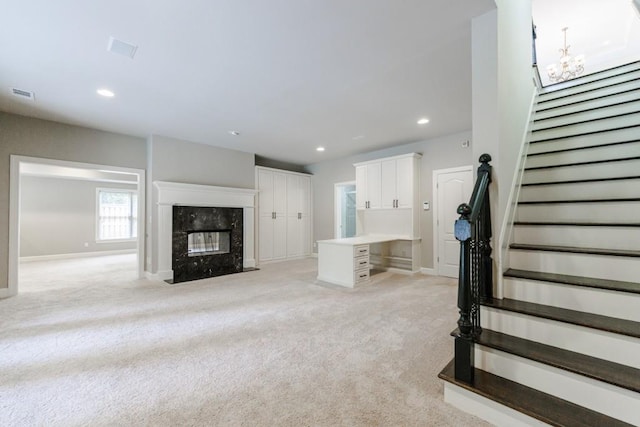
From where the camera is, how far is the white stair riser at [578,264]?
63.4 inches

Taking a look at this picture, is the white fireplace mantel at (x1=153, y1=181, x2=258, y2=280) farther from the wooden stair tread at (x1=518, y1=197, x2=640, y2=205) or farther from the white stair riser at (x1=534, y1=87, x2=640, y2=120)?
the white stair riser at (x1=534, y1=87, x2=640, y2=120)

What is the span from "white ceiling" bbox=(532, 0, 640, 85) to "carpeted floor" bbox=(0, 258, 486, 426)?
15.2 feet

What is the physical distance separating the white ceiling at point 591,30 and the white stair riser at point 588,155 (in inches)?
103

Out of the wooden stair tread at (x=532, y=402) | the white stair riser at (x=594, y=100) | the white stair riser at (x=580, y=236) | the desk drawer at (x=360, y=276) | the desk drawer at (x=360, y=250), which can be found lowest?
the desk drawer at (x=360, y=276)

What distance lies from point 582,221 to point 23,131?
693 centimetres

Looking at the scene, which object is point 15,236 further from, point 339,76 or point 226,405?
point 339,76

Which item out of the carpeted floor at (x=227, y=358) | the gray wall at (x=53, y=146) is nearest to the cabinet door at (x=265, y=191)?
the gray wall at (x=53, y=146)

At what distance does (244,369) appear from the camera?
6.43 feet

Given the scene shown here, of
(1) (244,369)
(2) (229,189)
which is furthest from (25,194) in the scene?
(1) (244,369)

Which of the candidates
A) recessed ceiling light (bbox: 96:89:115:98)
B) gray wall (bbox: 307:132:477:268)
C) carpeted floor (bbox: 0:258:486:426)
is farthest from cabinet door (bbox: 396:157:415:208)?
recessed ceiling light (bbox: 96:89:115:98)

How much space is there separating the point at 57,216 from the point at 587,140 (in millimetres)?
11301

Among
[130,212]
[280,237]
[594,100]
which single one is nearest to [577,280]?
[594,100]

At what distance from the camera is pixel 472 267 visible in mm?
1655

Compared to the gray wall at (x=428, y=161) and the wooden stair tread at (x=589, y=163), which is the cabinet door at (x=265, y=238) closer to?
the gray wall at (x=428, y=161)
